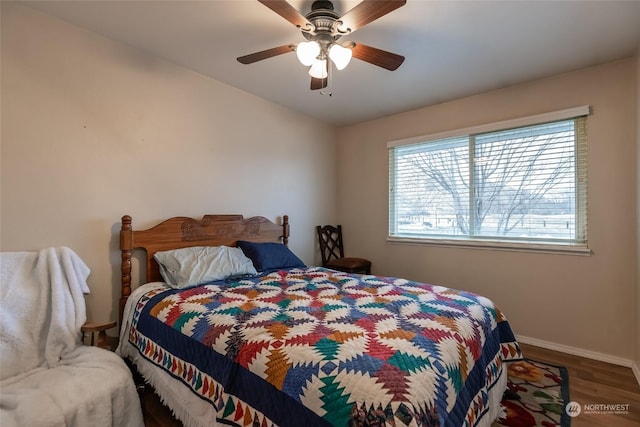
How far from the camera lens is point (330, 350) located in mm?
1181

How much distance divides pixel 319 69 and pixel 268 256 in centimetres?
170

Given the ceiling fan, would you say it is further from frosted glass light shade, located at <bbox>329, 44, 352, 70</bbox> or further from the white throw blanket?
the white throw blanket

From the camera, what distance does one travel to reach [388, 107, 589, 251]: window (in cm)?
267

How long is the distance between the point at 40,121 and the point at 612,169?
4.28 m

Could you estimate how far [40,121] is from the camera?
74.8 inches

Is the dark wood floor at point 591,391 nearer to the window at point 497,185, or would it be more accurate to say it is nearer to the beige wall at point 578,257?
the beige wall at point 578,257

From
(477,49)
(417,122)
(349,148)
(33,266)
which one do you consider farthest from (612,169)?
(33,266)

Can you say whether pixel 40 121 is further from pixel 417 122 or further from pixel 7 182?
pixel 417 122

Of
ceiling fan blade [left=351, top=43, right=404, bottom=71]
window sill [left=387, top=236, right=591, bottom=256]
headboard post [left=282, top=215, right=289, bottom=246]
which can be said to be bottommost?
window sill [left=387, top=236, right=591, bottom=256]

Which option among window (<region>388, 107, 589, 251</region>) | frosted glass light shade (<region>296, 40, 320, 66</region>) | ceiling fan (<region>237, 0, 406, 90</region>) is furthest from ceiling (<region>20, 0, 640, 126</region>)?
window (<region>388, 107, 589, 251</region>)

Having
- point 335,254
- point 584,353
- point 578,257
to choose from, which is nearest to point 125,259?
point 335,254

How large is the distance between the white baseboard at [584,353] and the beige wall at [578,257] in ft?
0.08

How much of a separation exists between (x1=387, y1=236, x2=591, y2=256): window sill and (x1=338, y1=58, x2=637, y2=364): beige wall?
0.05 m

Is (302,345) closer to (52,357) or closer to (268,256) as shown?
(52,357)
